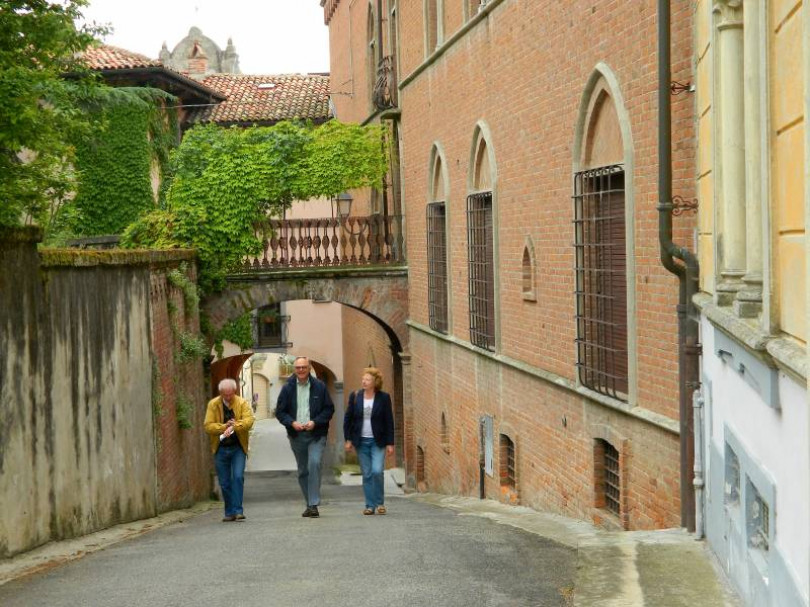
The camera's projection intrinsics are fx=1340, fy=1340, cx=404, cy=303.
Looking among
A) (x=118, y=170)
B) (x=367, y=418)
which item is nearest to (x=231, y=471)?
(x=367, y=418)

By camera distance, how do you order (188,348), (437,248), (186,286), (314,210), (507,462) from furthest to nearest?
(314,210)
(437,248)
(186,286)
(188,348)
(507,462)

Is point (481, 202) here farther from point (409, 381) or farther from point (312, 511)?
point (409, 381)

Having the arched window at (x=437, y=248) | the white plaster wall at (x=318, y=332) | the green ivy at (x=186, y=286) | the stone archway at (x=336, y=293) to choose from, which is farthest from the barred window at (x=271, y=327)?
the green ivy at (x=186, y=286)

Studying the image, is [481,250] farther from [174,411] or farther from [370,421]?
[370,421]

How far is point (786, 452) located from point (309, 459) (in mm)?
9378

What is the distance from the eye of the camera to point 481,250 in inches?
713

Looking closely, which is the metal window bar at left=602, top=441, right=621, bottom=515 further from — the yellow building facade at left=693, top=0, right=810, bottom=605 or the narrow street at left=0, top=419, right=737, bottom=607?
the yellow building facade at left=693, top=0, right=810, bottom=605

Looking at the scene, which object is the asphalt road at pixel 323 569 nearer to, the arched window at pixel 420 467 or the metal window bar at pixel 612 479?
the metal window bar at pixel 612 479

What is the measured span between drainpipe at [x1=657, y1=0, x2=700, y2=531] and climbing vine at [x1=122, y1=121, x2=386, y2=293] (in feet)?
44.9

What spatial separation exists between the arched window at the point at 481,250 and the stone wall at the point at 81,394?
4.18 meters

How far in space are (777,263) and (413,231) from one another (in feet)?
62.8

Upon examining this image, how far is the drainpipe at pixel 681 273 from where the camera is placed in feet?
30.6

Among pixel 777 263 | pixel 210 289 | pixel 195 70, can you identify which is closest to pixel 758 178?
pixel 777 263

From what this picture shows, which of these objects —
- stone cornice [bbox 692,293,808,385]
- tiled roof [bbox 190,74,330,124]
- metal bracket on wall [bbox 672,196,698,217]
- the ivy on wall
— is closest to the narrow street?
stone cornice [bbox 692,293,808,385]
